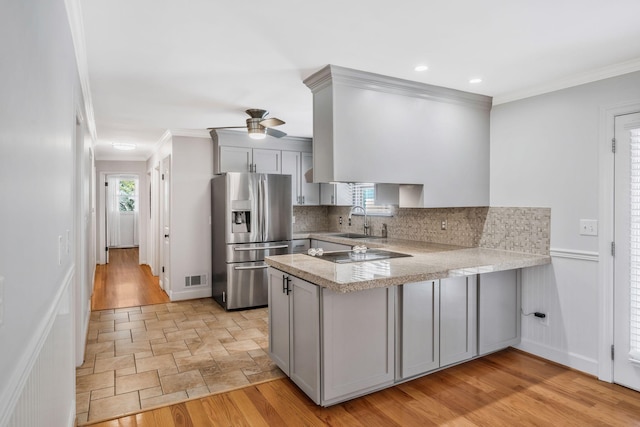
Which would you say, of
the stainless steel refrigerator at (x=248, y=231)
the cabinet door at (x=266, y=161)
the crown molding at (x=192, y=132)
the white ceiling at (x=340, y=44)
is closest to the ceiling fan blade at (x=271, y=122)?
the white ceiling at (x=340, y=44)

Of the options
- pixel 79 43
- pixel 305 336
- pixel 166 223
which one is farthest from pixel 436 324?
pixel 166 223

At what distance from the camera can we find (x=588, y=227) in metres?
3.12

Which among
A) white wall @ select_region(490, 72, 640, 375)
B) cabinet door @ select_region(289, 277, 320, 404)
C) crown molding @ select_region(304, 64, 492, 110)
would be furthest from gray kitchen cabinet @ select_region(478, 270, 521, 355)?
crown molding @ select_region(304, 64, 492, 110)

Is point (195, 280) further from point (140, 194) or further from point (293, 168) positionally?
point (140, 194)

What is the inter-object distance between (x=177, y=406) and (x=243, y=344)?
1.17m

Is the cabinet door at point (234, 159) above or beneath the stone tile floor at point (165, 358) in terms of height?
above

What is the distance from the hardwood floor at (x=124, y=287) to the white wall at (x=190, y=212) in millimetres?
509

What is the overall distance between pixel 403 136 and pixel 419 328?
5.29 ft

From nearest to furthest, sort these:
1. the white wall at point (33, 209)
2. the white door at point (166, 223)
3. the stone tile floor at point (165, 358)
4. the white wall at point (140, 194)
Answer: the white wall at point (33, 209) < the stone tile floor at point (165, 358) < the white door at point (166, 223) < the white wall at point (140, 194)

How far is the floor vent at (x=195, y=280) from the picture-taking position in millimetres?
5540

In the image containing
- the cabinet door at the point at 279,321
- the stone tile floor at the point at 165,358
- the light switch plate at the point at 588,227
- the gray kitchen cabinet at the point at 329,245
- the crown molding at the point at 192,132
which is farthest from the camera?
the crown molding at the point at 192,132

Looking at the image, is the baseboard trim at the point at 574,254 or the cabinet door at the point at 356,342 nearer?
the cabinet door at the point at 356,342

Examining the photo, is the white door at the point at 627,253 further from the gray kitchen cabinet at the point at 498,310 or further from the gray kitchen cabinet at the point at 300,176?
the gray kitchen cabinet at the point at 300,176

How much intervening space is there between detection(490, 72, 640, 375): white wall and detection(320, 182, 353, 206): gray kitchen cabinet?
2591 mm
